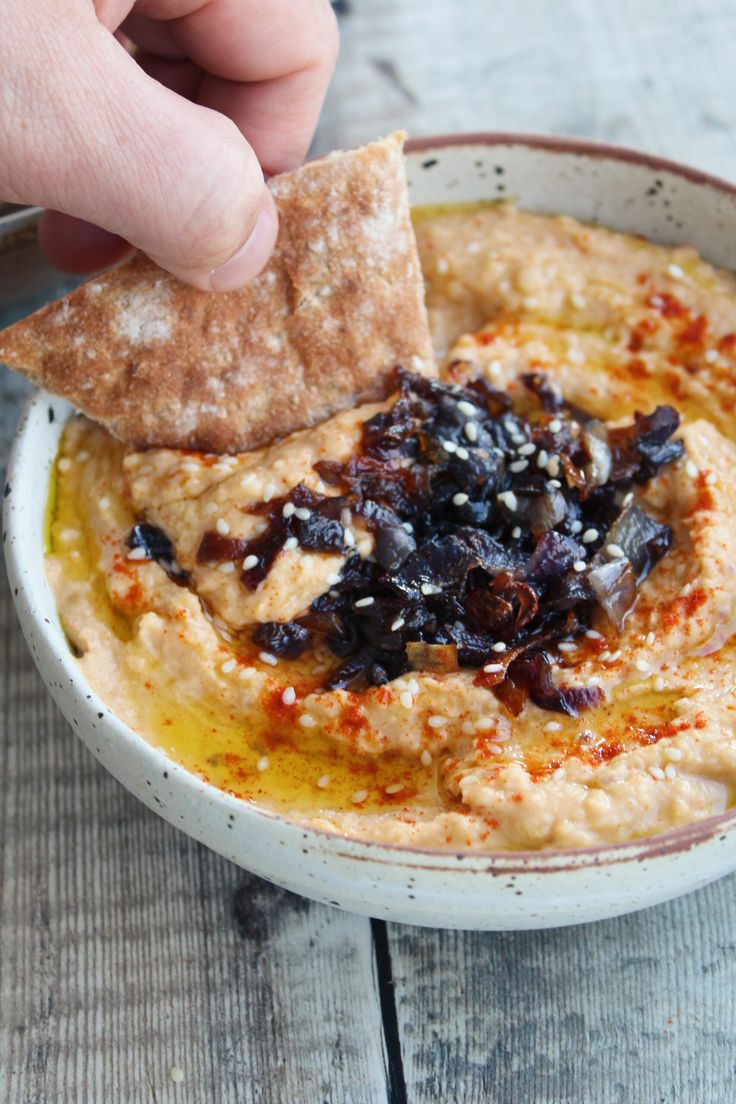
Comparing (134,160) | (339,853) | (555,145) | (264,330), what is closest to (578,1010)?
(339,853)

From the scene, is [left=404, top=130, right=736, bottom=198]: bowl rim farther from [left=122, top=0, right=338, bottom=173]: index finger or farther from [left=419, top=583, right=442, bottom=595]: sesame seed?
[left=419, top=583, right=442, bottom=595]: sesame seed

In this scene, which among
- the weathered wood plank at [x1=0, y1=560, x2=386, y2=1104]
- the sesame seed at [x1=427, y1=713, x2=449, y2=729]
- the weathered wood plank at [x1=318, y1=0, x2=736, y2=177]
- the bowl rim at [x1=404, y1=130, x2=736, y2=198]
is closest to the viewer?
the sesame seed at [x1=427, y1=713, x2=449, y2=729]

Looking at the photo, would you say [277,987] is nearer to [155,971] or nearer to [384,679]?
[155,971]

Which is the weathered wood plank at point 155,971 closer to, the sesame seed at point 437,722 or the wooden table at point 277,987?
the wooden table at point 277,987

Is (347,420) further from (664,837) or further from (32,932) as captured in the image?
(32,932)

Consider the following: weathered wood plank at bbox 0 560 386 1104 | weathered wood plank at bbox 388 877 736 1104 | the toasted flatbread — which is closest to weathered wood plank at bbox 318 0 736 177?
the toasted flatbread

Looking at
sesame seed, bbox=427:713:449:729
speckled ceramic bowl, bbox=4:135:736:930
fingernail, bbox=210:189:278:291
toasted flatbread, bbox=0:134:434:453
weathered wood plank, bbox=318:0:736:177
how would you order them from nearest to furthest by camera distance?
1. speckled ceramic bowl, bbox=4:135:736:930
2. sesame seed, bbox=427:713:449:729
3. fingernail, bbox=210:189:278:291
4. toasted flatbread, bbox=0:134:434:453
5. weathered wood plank, bbox=318:0:736:177

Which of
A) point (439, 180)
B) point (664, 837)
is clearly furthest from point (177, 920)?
point (439, 180)
